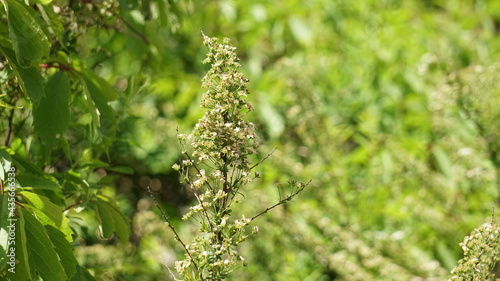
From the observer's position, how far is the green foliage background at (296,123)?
7.41 ft

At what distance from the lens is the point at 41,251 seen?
165cm

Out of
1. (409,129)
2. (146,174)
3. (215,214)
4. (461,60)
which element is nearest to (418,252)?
(409,129)

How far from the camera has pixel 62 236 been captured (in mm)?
1760

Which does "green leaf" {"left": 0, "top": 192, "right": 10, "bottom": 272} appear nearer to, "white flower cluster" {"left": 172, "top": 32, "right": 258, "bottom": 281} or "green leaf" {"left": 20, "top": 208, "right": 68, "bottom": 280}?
"green leaf" {"left": 20, "top": 208, "right": 68, "bottom": 280}

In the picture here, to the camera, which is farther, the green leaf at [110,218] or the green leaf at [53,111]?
the green leaf at [110,218]

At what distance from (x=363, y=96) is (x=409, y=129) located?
41cm

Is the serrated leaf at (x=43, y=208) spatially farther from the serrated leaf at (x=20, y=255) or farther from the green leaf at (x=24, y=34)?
the green leaf at (x=24, y=34)

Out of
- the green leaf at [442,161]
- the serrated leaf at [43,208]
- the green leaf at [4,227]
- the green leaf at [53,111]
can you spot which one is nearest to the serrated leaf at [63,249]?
the serrated leaf at [43,208]

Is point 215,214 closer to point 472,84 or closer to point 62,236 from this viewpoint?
point 62,236

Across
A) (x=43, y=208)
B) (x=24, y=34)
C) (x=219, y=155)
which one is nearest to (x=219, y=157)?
(x=219, y=155)

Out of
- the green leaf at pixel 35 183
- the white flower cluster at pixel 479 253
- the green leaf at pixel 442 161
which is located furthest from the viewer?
the green leaf at pixel 442 161

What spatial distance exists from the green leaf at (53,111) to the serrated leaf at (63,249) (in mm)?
378

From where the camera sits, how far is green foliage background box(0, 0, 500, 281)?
7.41 feet

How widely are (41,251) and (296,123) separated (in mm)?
3359
